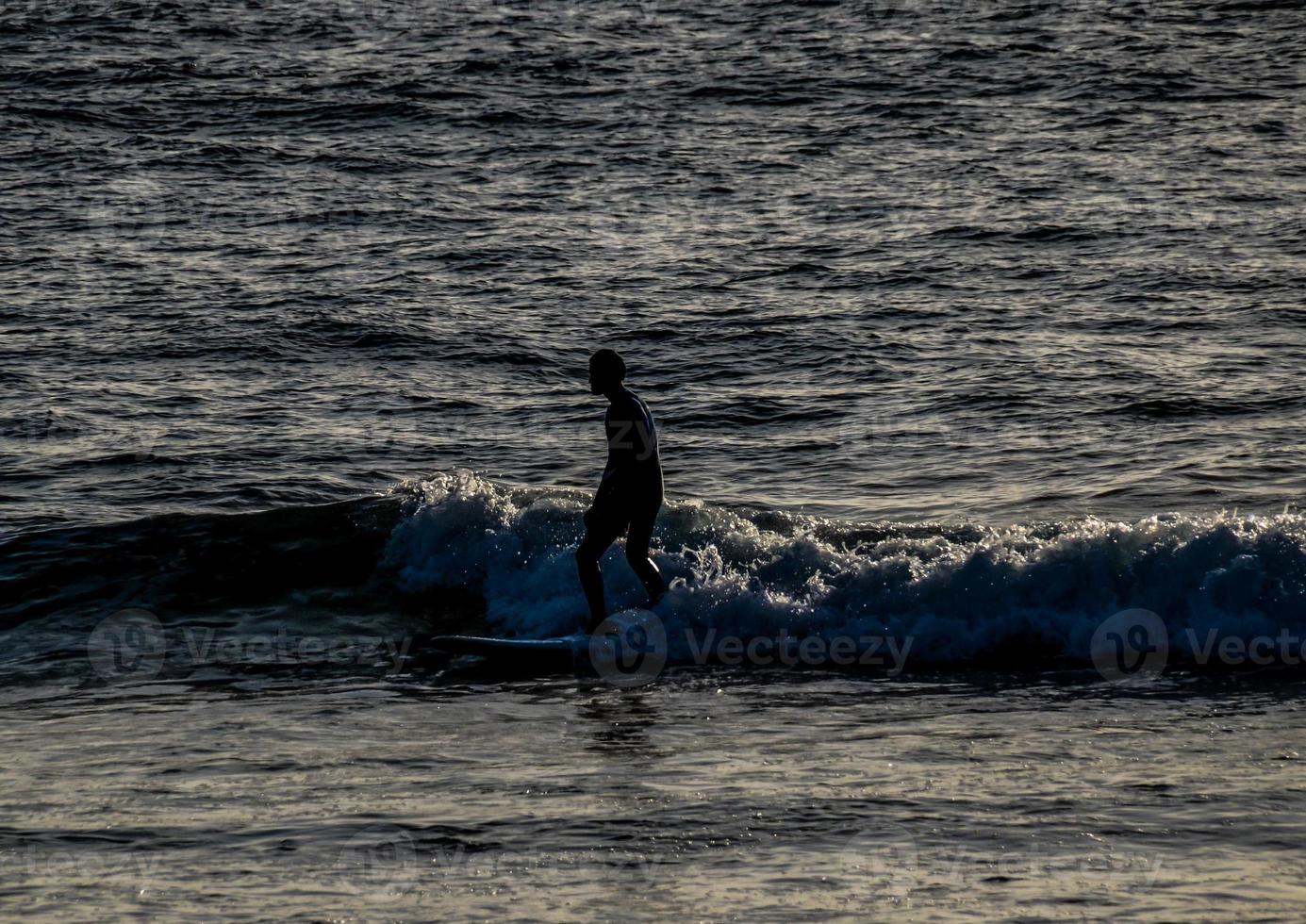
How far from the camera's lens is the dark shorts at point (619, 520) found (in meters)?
10.9

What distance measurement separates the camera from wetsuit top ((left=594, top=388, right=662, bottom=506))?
1048 centimetres

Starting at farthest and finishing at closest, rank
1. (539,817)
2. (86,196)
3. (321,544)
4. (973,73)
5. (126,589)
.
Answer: (973,73)
(86,196)
(321,544)
(126,589)
(539,817)

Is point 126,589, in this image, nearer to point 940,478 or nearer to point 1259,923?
point 940,478

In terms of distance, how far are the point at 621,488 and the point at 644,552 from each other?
565 millimetres

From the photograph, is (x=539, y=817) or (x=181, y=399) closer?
(x=539, y=817)

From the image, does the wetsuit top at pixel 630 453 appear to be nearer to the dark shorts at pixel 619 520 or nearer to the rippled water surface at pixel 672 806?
the dark shorts at pixel 619 520

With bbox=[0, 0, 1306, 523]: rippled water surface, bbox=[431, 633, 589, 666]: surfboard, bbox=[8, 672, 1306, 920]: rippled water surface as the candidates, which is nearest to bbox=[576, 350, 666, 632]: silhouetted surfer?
bbox=[431, 633, 589, 666]: surfboard

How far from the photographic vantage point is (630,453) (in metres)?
10.6

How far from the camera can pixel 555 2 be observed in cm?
3659

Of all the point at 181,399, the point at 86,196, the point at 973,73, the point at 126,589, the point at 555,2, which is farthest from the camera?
the point at 555,2

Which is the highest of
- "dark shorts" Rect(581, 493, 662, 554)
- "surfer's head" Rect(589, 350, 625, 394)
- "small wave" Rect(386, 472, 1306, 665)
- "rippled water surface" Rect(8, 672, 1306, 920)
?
"surfer's head" Rect(589, 350, 625, 394)

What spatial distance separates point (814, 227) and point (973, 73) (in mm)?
9159

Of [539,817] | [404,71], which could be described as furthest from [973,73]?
[539,817]

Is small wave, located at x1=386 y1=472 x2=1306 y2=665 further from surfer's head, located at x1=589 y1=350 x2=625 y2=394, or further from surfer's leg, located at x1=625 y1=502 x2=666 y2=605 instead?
surfer's head, located at x1=589 y1=350 x2=625 y2=394
